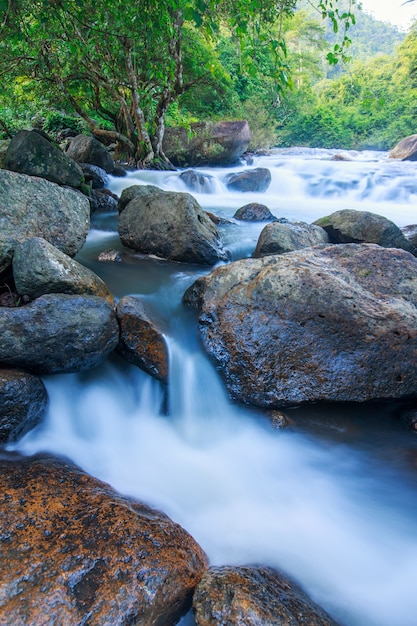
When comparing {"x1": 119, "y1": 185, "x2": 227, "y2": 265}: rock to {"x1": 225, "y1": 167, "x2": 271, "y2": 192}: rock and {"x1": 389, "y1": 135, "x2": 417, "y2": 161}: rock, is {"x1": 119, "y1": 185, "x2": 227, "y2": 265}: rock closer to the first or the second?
{"x1": 225, "y1": 167, "x2": 271, "y2": 192}: rock

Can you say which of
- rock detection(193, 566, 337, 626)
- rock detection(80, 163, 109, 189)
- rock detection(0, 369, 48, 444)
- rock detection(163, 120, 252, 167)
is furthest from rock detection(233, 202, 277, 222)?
rock detection(193, 566, 337, 626)

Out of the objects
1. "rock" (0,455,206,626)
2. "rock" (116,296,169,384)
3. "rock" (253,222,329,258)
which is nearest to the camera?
"rock" (0,455,206,626)

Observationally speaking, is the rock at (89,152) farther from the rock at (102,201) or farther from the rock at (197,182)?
the rock at (197,182)

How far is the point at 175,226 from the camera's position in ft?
18.1

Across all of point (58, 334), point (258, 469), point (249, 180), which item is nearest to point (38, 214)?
point (58, 334)

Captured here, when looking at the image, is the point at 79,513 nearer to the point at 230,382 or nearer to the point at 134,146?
the point at 230,382

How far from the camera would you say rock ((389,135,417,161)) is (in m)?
19.4

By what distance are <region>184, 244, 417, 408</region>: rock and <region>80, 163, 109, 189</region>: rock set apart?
7549mm

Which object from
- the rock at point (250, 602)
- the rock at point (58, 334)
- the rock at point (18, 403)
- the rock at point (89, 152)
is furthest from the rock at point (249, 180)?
the rock at point (250, 602)

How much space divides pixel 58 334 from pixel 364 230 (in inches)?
198

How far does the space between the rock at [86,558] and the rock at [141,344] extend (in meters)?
1.37

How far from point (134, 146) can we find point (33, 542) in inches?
506

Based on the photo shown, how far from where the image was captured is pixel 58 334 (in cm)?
308

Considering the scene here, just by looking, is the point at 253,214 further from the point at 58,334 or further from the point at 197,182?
the point at 58,334
